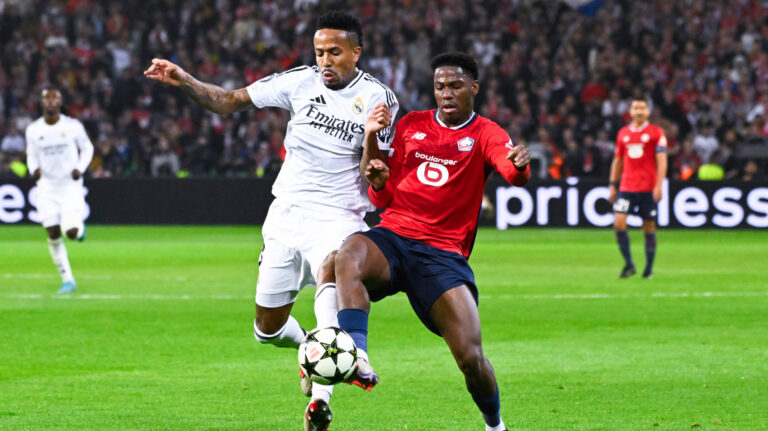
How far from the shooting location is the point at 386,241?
5.74 metres

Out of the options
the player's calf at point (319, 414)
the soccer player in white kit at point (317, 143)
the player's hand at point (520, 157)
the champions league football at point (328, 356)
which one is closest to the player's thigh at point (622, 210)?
the soccer player in white kit at point (317, 143)

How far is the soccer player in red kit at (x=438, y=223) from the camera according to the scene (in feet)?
17.9

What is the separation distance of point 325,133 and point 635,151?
9.01 meters

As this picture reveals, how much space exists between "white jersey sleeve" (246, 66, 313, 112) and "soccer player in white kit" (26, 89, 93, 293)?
23.9 ft

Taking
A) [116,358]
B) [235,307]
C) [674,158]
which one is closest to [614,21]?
[674,158]

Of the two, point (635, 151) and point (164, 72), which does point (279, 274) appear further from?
point (635, 151)

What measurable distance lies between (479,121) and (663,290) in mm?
7827

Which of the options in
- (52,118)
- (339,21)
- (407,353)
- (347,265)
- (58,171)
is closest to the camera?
(347,265)

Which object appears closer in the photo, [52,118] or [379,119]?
[379,119]

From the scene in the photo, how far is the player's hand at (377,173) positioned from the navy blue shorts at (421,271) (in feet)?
0.86

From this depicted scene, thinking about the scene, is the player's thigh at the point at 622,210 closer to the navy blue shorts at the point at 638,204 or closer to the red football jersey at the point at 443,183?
the navy blue shorts at the point at 638,204

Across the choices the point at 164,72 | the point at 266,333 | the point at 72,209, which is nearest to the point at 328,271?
the point at 266,333

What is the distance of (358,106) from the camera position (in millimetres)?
6395

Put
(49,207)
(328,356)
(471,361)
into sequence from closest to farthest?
(328,356) → (471,361) → (49,207)
